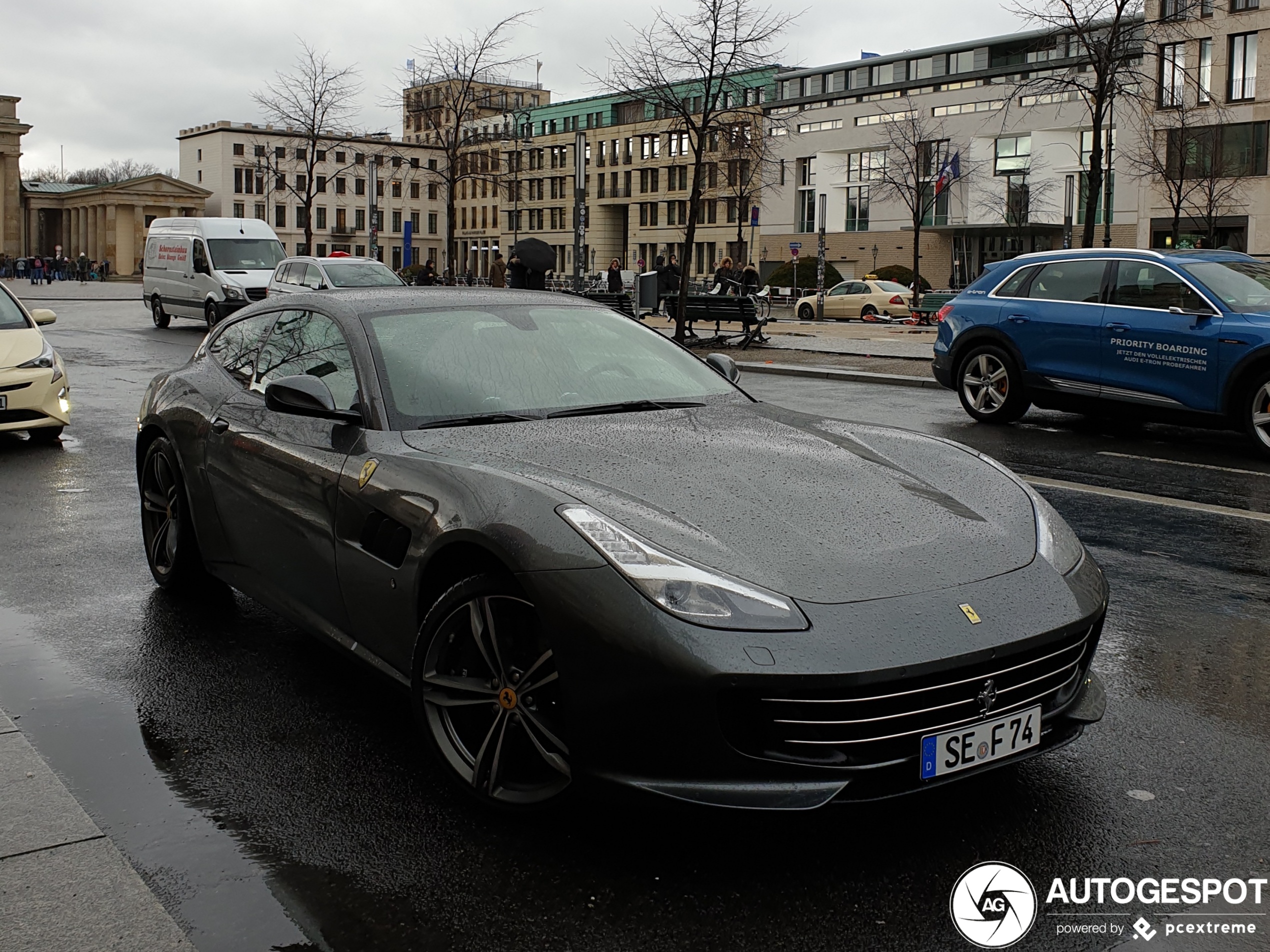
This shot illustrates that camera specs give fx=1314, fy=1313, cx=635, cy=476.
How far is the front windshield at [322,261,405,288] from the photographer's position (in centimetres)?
Answer: 2545

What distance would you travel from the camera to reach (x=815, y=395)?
15.9 m

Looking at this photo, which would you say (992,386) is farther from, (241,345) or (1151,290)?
(241,345)

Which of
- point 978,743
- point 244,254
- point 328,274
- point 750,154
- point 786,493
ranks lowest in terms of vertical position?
point 978,743

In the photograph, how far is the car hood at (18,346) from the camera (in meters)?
10.8

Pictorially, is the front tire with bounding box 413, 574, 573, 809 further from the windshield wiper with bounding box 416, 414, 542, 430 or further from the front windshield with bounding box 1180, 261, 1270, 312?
the front windshield with bounding box 1180, 261, 1270, 312

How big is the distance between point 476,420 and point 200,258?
27374 mm

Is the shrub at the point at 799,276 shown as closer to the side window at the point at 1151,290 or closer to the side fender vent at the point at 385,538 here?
the side window at the point at 1151,290

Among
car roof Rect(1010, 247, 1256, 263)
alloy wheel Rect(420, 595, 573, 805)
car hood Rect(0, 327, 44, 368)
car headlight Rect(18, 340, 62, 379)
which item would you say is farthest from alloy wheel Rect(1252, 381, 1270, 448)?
car hood Rect(0, 327, 44, 368)

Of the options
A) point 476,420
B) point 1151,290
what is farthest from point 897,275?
point 476,420

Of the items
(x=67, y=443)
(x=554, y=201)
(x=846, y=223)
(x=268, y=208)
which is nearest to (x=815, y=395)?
(x=67, y=443)

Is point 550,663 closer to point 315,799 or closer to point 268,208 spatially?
point 315,799

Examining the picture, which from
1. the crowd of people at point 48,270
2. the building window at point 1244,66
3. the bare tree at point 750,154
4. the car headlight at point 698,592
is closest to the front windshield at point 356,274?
the bare tree at point 750,154

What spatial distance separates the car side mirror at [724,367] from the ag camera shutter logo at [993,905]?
2.50 meters

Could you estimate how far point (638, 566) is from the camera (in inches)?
123
